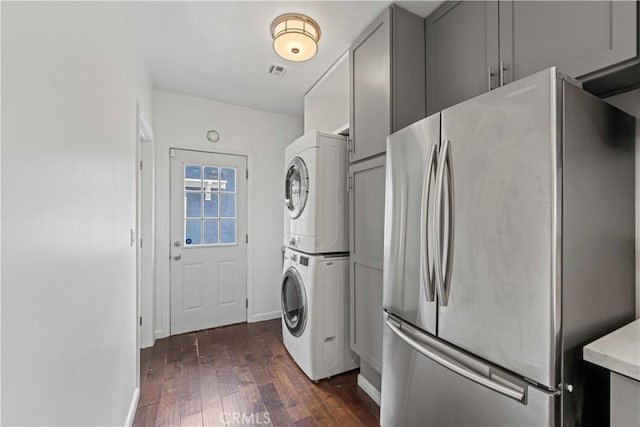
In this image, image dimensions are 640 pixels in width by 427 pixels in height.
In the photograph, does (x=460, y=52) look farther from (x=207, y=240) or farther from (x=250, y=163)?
(x=207, y=240)

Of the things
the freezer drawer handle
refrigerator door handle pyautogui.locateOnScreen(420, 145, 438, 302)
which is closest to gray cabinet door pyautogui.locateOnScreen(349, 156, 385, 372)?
the freezer drawer handle

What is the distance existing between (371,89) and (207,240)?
242 cm

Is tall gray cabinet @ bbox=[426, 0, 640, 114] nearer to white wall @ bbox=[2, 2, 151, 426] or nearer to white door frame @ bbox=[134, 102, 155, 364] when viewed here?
white wall @ bbox=[2, 2, 151, 426]

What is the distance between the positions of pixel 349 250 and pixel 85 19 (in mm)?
1939

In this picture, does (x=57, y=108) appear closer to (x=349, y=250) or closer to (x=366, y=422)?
(x=349, y=250)

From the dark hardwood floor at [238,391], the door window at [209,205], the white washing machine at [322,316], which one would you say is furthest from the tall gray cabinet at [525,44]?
the door window at [209,205]

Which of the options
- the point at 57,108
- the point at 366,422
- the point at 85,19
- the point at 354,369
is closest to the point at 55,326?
the point at 57,108

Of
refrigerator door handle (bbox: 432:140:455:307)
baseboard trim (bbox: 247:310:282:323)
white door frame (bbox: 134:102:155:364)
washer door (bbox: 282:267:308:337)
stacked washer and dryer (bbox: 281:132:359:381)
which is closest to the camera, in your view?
refrigerator door handle (bbox: 432:140:455:307)

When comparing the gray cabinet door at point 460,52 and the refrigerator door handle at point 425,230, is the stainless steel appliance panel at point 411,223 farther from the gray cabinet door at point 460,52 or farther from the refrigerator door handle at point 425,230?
the gray cabinet door at point 460,52

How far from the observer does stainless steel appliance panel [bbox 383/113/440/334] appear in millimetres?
1219

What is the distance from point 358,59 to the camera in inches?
83.7

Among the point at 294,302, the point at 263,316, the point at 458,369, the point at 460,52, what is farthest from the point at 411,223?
the point at 263,316

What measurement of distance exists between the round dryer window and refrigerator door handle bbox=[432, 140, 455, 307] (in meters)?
1.25

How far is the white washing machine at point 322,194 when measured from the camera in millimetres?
2203
